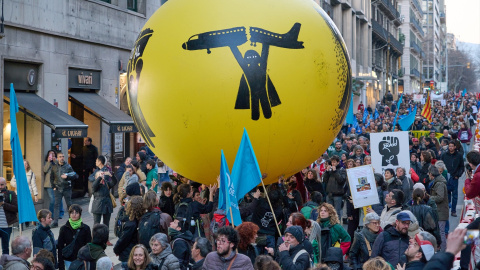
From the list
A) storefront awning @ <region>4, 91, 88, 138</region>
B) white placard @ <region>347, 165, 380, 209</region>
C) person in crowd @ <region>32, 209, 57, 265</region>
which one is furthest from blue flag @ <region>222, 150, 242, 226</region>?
storefront awning @ <region>4, 91, 88, 138</region>

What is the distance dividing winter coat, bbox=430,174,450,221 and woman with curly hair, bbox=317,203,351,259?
3.80 m

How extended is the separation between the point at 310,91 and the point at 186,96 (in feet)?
4.66

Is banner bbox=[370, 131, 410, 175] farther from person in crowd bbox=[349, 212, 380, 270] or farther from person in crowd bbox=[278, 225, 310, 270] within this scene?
person in crowd bbox=[278, 225, 310, 270]

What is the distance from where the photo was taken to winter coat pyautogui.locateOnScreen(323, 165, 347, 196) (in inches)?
548

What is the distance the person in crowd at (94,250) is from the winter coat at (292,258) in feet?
6.71

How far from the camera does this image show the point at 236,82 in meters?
8.23

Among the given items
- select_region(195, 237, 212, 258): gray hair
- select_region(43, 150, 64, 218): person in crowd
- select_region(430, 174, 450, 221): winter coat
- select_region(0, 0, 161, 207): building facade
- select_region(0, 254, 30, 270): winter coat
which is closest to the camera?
select_region(0, 254, 30, 270): winter coat

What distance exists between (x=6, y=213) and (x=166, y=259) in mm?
4770

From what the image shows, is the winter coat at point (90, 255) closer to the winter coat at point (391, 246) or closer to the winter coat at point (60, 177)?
the winter coat at point (391, 246)

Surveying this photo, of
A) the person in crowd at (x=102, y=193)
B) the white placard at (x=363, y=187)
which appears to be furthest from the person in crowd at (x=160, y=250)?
the person in crowd at (x=102, y=193)

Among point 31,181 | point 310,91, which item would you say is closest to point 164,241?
point 310,91

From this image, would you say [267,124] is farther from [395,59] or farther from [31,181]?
[395,59]

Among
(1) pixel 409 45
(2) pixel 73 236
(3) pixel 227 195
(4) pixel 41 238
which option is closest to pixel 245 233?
(3) pixel 227 195

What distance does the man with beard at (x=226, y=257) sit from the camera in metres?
6.89
